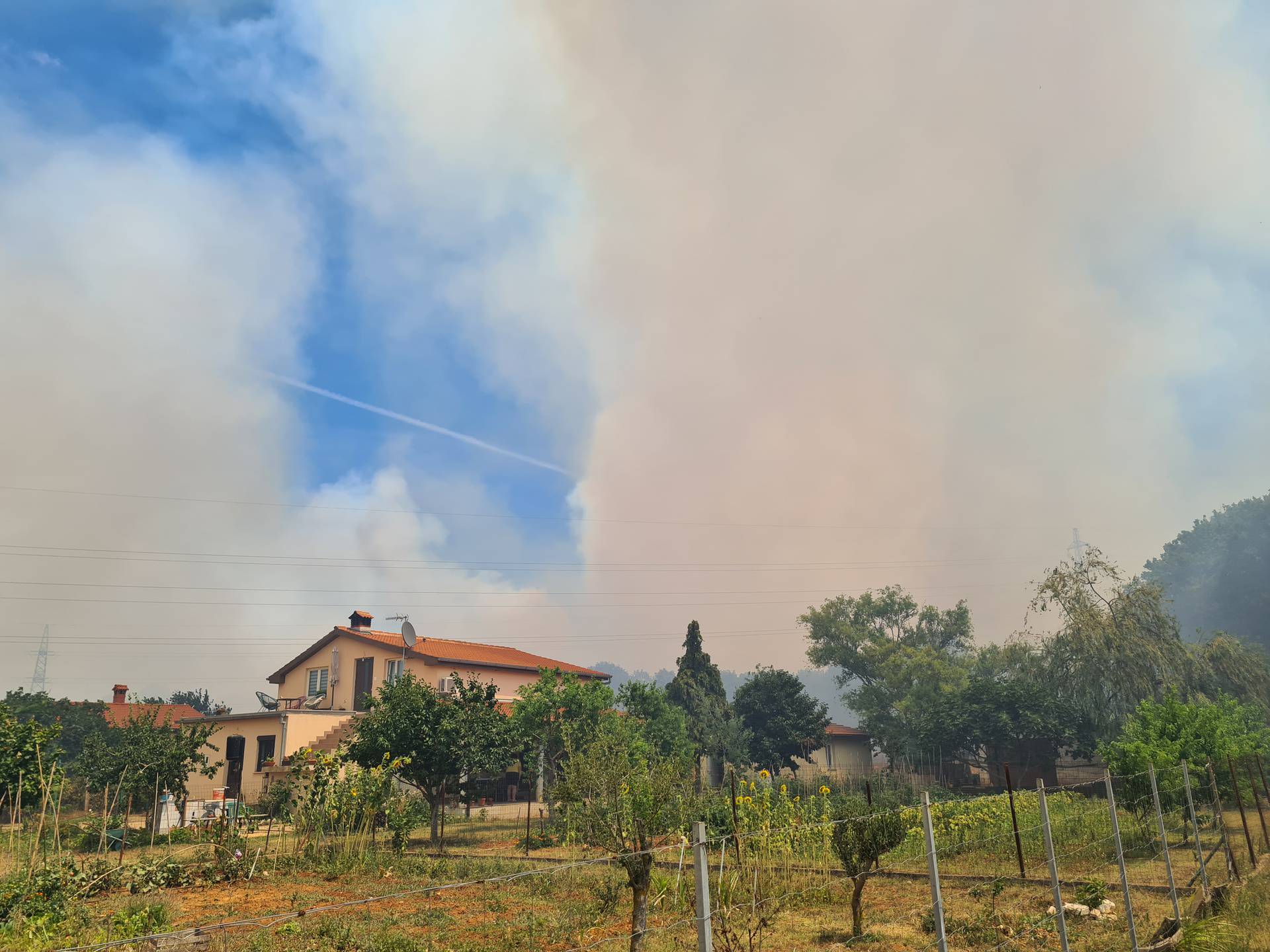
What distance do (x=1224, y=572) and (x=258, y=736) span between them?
98.7 metres

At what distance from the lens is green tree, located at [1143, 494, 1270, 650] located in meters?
83.1

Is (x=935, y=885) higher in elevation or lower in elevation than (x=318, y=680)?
lower

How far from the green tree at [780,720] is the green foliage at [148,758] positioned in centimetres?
3345

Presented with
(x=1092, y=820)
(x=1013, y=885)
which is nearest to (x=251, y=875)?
(x=1013, y=885)

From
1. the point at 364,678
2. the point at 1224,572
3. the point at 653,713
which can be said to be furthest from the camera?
the point at 1224,572

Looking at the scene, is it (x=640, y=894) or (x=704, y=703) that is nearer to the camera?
(x=640, y=894)

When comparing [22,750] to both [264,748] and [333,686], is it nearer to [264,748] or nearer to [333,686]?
[264,748]

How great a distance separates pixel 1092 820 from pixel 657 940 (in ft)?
46.2

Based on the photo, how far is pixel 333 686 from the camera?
44531 mm

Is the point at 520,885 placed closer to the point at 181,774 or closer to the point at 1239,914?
the point at 1239,914

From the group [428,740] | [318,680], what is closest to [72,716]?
[318,680]

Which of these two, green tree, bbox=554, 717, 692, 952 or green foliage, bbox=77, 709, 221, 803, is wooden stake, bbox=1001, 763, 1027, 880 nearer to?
green tree, bbox=554, 717, 692, 952

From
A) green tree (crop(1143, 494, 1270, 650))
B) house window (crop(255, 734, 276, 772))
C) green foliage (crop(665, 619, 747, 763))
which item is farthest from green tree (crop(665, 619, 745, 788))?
green tree (crop(1143, 494, 1270, 650))

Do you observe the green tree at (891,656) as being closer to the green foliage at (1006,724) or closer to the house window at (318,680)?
the green foliage at (1006,724)
